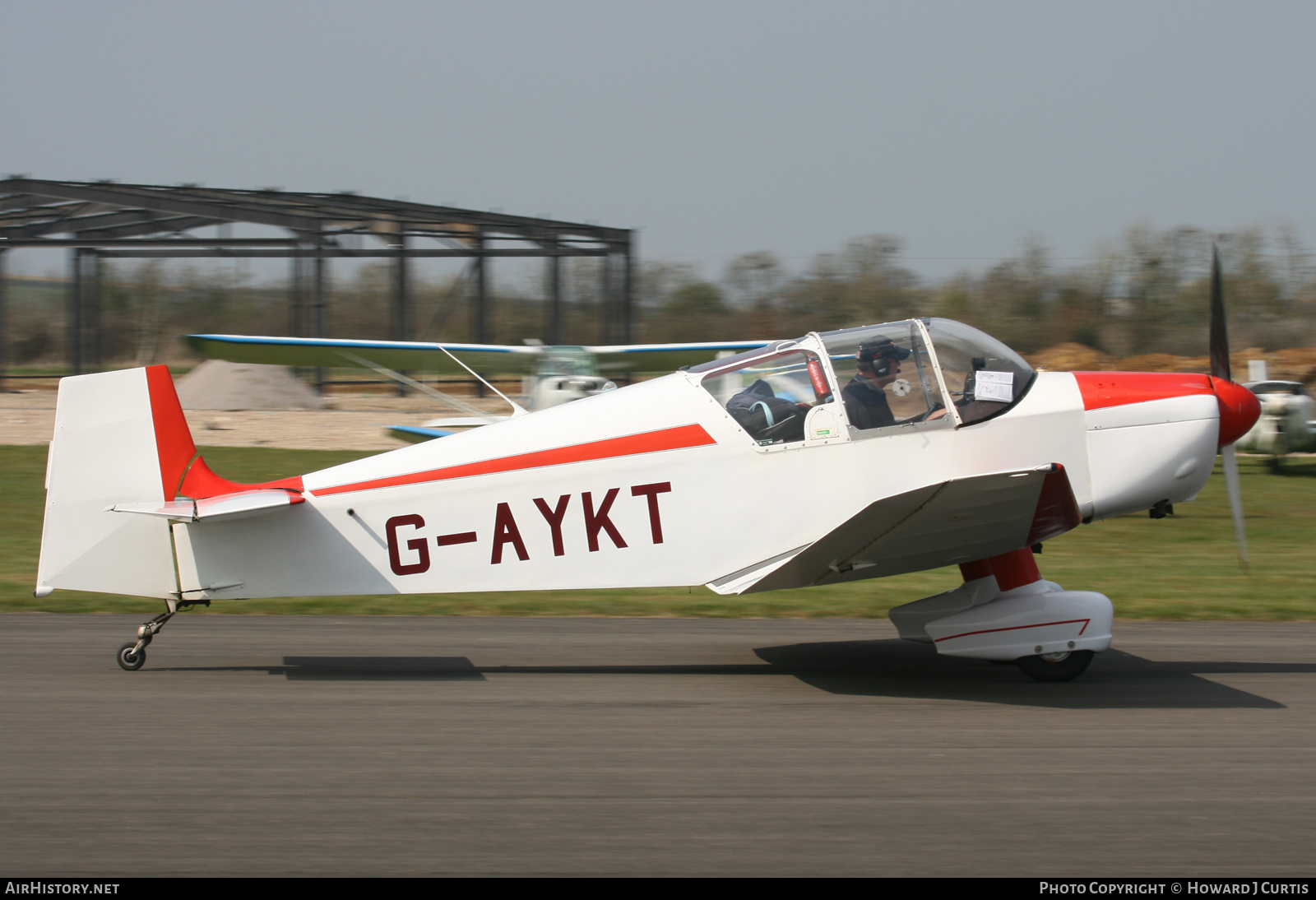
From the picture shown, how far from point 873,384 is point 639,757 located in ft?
8.01

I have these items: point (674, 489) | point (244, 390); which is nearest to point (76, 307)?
point (244, 390)

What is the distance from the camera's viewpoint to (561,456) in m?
6.15

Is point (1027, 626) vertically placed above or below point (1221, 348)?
below

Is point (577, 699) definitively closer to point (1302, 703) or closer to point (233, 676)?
point (233, 676)

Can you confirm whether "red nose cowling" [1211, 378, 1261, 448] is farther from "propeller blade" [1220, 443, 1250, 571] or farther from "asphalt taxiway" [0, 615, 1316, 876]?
"asphalt taxiway" [0, 615, 1316, 876]

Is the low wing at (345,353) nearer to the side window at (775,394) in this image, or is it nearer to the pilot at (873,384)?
the side window at (775,394)

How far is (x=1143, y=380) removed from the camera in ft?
20.8

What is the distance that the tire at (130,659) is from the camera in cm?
646

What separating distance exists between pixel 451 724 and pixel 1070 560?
27.5 feet

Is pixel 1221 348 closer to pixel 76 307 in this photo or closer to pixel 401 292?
pixel 401 292

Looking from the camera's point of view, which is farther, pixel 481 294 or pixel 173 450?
pixel 481 294

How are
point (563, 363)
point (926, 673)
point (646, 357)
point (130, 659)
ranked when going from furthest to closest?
point (646, 357) < point (563, 363) < point (926, 673) < point (130, 659)

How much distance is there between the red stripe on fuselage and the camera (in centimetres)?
620

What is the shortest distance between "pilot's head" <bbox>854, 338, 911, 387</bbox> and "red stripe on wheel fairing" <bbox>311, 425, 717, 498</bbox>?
94cm
